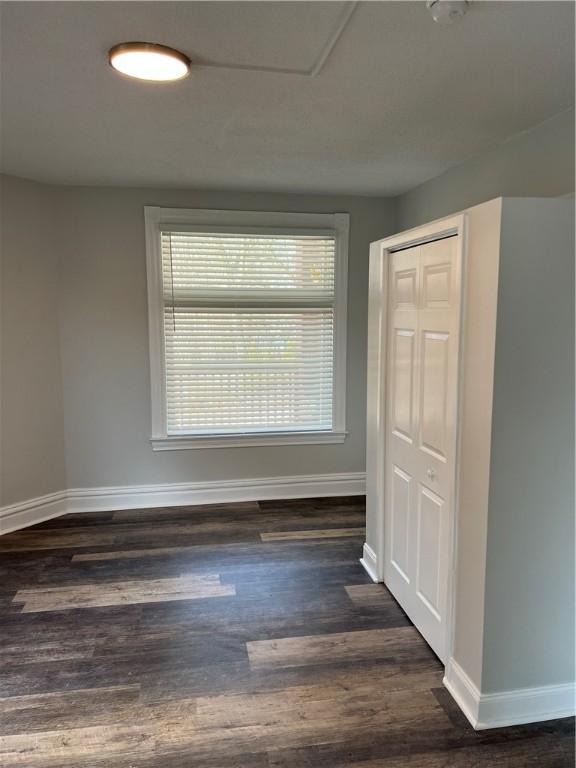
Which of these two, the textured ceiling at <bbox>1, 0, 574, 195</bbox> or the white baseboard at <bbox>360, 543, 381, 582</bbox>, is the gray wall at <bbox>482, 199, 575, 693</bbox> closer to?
the textured ceiling at <bbox>1, 0, 574, 195</bbox>

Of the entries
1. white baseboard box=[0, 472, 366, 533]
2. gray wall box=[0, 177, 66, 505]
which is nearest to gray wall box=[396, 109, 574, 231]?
white baseboard box=[0, 472, 366, 533]

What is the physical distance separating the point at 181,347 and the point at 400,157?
2142mm

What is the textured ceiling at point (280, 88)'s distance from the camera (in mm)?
1615

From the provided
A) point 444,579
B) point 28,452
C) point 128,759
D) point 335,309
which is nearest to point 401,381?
point 444,579

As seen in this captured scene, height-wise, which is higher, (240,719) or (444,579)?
(444,579)

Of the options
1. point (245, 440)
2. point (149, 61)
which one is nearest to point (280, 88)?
point (149, 61)

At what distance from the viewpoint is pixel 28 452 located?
12.8ft

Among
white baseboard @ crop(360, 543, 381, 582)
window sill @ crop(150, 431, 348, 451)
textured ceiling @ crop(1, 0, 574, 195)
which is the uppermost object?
textured ceiling @ crop(1, 0, 574, 195)

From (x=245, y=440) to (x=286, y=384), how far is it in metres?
0.58

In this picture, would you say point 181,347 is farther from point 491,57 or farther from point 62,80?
point 491,57

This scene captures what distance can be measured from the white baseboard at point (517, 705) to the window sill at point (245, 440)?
98.6 inches

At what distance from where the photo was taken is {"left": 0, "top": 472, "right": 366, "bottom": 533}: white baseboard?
406cm

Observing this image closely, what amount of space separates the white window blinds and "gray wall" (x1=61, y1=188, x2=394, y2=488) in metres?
0.21

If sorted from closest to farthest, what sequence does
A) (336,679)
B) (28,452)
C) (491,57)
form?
(491,57) < (336,679) < (28,452)
